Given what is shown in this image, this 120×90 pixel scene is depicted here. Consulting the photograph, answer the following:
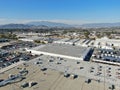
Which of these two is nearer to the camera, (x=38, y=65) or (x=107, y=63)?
(x=38, y=65)

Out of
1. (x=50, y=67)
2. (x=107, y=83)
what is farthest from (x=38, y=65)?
(x=107, y=83)

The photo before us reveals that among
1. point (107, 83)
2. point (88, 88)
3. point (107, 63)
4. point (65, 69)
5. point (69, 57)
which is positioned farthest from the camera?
point (69, 57)

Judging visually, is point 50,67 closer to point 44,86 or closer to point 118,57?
point 44,86

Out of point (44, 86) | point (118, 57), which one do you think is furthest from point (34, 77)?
point (118, 57)

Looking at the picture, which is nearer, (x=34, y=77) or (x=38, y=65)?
(x=34, y=77)

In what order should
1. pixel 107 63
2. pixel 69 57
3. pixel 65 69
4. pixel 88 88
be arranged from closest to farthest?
pixel 88 88
pixel 65 69
pixel 107 63
pixel 69 57

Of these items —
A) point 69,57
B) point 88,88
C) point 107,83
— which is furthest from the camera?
point 69,57

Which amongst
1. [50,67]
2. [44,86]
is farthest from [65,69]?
[44,86]

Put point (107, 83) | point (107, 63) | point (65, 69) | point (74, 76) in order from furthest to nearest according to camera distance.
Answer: point (107, 63) → point (65, 69) → point (74, 76) → point (107, 83)

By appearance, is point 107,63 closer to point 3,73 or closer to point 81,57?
point 81,57
